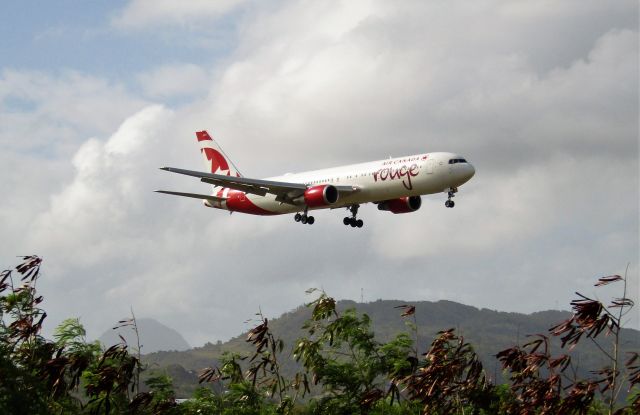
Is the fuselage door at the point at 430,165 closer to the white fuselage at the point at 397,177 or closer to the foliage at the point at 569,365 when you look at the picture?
the white fuselage at the point at 397,177

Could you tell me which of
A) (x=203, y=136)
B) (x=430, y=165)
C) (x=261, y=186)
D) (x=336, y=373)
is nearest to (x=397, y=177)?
(x=430, y=165)

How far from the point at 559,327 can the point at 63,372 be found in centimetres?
965

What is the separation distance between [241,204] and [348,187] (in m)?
14.1

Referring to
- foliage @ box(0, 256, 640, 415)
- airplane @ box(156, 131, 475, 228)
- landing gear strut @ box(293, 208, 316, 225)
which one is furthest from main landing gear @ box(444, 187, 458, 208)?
foliage @ box(0, 256, 640, 415)

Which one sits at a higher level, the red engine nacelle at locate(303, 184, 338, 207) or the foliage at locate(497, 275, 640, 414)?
the red engine nacelle at locate(303, 184, 338, 207)

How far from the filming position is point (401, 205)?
70875 millimetres

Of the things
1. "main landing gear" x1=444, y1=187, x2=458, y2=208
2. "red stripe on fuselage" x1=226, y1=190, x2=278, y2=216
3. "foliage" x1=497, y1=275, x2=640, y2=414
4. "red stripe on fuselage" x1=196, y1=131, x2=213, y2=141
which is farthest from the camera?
"red stripe on fuselage" x1=196, y1=131, x2=213, y2=141

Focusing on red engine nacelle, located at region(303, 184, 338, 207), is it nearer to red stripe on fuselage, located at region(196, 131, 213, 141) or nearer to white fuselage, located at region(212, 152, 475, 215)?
white fuselage, located at region(212, 152, 475, 215)

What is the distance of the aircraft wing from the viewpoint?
66250 mm


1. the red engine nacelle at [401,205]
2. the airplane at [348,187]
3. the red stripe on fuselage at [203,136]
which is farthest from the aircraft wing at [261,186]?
the red stripe on fuselage at [203,136]

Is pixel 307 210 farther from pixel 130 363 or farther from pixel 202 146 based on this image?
pixel 130 363

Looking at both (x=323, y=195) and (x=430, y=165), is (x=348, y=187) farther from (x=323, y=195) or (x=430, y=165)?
(x=430, y=165)

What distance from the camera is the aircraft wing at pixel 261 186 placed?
66250 millimetres

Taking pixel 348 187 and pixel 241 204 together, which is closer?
pixel 348 187
